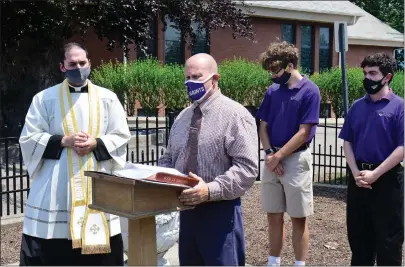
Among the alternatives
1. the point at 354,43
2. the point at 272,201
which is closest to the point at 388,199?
the point at 272,201

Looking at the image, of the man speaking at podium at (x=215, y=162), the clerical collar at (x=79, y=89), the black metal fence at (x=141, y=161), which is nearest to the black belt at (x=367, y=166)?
the man speaking at podium at (x=215, y=162)

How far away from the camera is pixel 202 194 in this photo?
333cm

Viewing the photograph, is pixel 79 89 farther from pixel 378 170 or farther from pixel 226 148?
pixel 378 170

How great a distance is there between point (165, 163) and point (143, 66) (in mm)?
12982

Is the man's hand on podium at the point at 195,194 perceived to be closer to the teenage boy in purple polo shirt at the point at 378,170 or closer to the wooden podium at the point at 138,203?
the wooden podium at the point at 138,203

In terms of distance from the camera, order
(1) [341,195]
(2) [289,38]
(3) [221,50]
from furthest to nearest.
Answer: (2) [289,38], (3) [221,50], (1) [341,195]

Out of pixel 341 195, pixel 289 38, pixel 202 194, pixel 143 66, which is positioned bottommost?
pixel 341 195

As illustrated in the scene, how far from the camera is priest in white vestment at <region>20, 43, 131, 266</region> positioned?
4.12 meters

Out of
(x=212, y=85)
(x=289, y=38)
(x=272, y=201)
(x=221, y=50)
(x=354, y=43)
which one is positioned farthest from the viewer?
(x=354, y=43)

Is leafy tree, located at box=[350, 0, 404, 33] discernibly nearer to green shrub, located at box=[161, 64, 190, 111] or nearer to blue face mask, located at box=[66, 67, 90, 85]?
green shrub, located at box=[161, 64, 190, 111]

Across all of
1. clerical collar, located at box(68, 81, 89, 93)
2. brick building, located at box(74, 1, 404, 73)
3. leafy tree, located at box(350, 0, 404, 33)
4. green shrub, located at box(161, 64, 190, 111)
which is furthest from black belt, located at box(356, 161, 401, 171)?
leafy tree, located at box(350, 0, 404, 33)

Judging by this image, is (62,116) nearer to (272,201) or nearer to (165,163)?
(165,163)

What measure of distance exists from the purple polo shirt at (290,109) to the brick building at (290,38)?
44.2 ft

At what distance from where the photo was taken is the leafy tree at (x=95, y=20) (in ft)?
39.9
